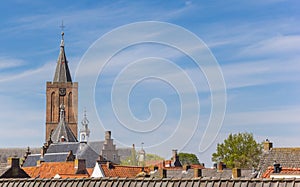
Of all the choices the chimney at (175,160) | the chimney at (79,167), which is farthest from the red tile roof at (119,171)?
the chimney at (175,160)

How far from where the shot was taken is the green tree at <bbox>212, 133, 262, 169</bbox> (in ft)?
260

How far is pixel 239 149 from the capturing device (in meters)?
80.8

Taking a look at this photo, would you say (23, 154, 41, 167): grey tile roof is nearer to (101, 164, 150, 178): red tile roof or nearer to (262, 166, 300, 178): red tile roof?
(101, 164, 150, 178): red tile roof

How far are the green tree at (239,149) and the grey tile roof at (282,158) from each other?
122 feet

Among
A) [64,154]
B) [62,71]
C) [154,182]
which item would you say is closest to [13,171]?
[154,182]

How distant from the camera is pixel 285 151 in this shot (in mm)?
41688

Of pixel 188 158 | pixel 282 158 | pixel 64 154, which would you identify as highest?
pixel 188 158

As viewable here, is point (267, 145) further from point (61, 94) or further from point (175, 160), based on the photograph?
point (61, 94)

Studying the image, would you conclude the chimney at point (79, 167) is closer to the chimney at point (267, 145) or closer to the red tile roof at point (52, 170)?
the red tile roof at point (52, 170)

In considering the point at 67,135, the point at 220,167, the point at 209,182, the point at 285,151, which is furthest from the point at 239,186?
the point at 67,135

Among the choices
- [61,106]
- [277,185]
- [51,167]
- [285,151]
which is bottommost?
[277,185]

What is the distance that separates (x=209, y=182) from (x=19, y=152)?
140859 millimetres

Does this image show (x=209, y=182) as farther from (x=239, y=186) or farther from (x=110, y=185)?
(x=110, y=185)

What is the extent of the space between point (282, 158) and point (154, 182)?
23503 mm
